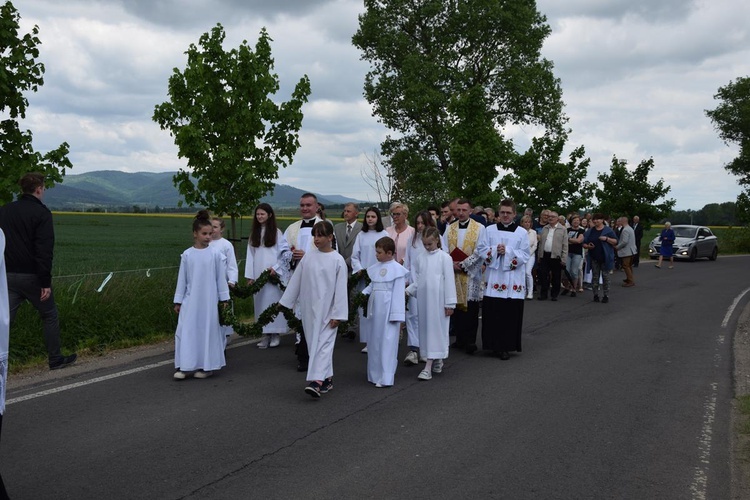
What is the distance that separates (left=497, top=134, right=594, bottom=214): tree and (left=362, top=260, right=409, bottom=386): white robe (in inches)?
1000

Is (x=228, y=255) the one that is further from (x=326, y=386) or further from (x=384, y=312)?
(x=326, y=386)

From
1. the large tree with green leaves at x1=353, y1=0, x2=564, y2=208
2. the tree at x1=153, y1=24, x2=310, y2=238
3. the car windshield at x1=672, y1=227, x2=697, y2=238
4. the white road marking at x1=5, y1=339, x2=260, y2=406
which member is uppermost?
the large tree with green leaves at x1=353, y1=0, x2=564, y2=208

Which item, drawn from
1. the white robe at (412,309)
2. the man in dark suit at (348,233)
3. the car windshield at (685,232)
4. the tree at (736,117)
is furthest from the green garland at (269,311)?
the tree at (736,117)

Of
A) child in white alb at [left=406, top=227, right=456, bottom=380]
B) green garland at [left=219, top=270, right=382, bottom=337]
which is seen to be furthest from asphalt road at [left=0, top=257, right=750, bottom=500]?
green garland at [left=219, top=270, right=382, bottom=337]

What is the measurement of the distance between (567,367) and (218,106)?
47.9 ft

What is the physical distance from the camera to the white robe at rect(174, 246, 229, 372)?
826 centimetres

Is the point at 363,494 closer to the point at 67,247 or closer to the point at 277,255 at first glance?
the point at 277,255

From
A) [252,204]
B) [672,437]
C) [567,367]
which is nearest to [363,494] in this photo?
[672,437]

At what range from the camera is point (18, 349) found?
895cm

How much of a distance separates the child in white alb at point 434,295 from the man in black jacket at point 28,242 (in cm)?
401

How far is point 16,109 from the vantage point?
11047 mm

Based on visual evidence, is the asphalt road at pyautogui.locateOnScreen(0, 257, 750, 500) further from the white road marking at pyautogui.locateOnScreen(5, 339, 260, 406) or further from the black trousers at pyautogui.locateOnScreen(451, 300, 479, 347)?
the black trousers at pyautogui.locateOnScreen(451, 300, 479, 347)

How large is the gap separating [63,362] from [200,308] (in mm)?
1759

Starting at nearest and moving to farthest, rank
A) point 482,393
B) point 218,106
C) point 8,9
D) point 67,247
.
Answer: point 482,393
point 8,9
point 218,106
point 67,247
